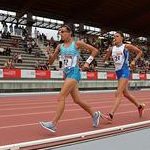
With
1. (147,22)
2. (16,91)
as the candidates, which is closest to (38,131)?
Result: (16,91)

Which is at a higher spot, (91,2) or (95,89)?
(91,2)

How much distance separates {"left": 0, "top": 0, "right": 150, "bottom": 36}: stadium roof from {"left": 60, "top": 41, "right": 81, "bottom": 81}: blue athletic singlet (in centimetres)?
2705

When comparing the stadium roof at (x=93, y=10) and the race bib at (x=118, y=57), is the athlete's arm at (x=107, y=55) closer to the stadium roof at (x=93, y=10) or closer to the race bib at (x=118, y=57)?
the race bib at (x=118, y=57)

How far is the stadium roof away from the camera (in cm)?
3450

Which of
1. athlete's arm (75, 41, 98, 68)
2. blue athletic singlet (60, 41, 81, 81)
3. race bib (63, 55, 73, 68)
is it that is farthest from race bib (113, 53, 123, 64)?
race bib (63, 55, 73, 68)

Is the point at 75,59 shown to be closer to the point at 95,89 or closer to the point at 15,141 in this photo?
the point at 15,141

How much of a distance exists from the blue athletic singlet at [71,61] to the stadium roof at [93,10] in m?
27.1

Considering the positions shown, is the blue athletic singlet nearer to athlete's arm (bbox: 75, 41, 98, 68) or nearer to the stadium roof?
athlete's arm (bbox: 75, 41, 98, 68)

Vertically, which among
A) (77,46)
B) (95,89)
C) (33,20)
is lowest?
(95,89)

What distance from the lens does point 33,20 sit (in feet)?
118

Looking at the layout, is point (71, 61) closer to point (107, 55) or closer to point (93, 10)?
point (107, 55)

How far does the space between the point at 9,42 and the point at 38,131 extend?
2335 centimetres

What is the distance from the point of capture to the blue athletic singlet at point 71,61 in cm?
689

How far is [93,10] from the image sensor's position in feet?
125
